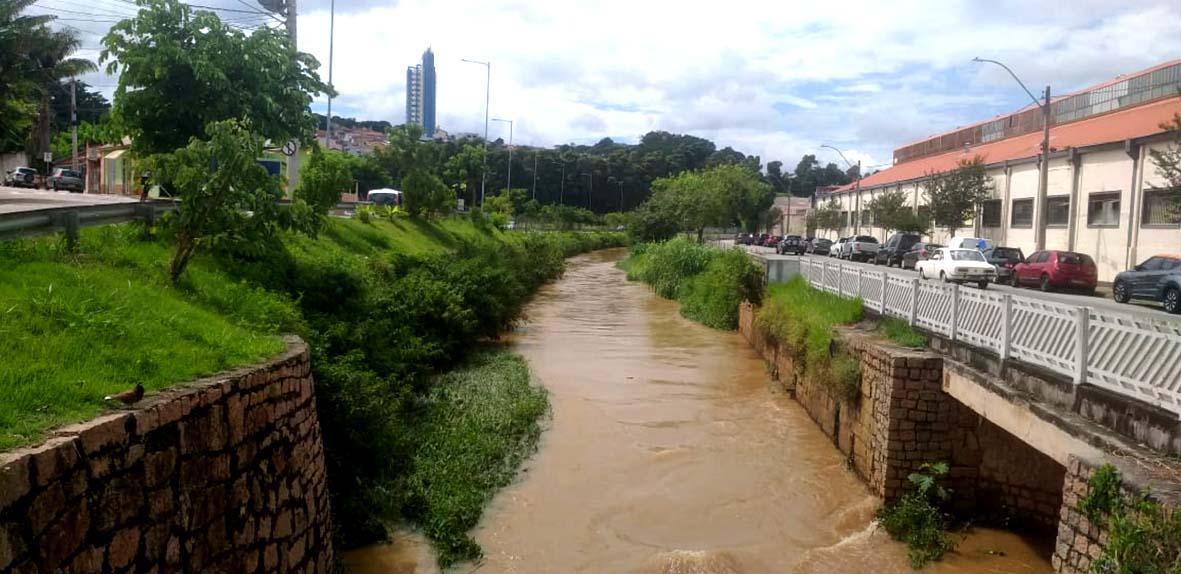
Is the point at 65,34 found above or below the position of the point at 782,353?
above

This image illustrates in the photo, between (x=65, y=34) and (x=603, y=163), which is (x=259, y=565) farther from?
(x=603, y=163)

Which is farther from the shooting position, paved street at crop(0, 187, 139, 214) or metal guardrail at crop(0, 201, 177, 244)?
paved street at crop(0, 187, 139, 214)

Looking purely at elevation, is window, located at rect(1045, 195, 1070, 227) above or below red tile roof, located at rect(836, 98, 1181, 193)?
below

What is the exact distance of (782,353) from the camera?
713 inches

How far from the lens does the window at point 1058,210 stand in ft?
117

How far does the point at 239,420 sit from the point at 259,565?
113cm

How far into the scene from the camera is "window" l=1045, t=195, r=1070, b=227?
35.6 metres

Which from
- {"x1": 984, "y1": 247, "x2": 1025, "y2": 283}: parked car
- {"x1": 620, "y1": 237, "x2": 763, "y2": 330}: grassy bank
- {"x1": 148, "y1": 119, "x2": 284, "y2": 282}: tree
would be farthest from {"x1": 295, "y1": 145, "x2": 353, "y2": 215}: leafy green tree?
{"x1": 984, "y1": 247, "x2": 1025, "y2": 283}: parked car

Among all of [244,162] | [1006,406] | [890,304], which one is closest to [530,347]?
[890,304]

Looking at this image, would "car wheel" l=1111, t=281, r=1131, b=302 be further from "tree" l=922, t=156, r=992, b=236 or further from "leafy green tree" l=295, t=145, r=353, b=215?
"leafy green tree" l=295, t=145, r=353, b=215

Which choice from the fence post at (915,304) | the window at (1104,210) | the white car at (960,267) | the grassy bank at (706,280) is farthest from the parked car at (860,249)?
the fence post at (915,304)


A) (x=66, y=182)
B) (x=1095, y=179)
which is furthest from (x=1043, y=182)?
(x=66, y=182)

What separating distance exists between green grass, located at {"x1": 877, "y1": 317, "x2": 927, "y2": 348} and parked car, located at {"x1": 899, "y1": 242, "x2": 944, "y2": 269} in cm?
2616

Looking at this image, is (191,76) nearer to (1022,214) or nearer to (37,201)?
(37,201)
